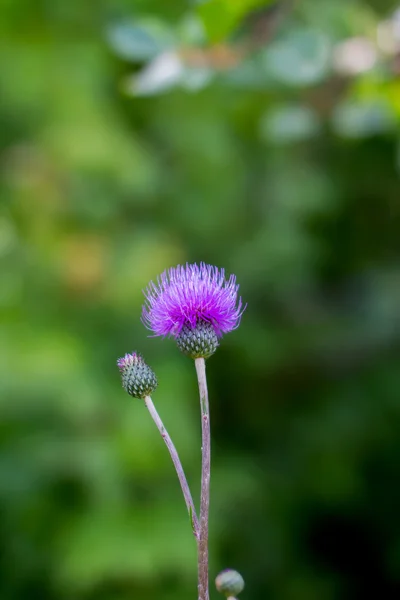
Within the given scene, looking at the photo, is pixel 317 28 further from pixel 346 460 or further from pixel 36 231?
pixel 346 460

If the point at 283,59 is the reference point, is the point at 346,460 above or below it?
below

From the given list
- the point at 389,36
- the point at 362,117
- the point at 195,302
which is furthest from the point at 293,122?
the point at 195,302

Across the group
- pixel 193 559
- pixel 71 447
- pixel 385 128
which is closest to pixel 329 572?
pixel 193 559

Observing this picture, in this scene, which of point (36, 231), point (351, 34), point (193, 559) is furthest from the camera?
point (36, 231)

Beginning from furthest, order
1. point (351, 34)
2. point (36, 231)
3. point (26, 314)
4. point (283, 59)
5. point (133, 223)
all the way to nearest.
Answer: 1. point (133, 223)
2. point (36, 231)
3. point (26, 314)
4. point (351, 34)
5. point (283, 59)

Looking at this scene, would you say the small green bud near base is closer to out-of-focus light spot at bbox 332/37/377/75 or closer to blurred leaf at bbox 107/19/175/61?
blurred leaf at bbox 107/19/175/61

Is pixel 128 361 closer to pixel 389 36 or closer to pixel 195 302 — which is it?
pixel 195 302
